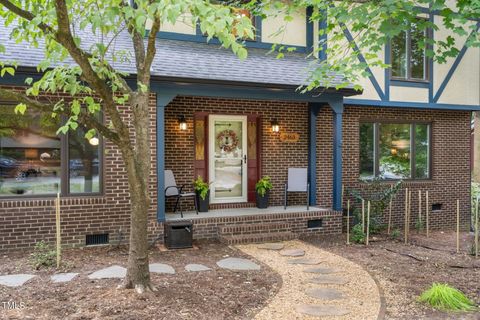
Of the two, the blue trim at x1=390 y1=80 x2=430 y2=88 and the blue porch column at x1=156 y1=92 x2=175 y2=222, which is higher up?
the blue trim at x1=390 y1=80 x2=430 y2=88

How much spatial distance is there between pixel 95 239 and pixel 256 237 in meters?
2.84

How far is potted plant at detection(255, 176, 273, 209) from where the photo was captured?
365 inches

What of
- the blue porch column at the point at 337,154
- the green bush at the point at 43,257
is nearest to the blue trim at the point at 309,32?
the blue porch column at the point at 337,154

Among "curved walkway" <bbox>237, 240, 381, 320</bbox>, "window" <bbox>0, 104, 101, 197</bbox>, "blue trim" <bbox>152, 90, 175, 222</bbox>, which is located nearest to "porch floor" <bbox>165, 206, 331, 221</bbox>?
"blue trim" <bbox>152, 90, 175, 222</bbox>

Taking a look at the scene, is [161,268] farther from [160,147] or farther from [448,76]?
[448,76]

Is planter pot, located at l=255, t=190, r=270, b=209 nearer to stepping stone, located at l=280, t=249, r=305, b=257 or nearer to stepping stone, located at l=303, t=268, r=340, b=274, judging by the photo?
stepping stone, located at l=280, t=249, r=305, b=257

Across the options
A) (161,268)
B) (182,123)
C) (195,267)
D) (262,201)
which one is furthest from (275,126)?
(161,268)

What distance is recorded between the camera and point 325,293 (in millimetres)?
5125

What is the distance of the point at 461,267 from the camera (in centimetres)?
668

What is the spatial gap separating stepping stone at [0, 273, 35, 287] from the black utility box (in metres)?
2.34

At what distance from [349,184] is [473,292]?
15.9ft

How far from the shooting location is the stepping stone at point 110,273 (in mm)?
5270

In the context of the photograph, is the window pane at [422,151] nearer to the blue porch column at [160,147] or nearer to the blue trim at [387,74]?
the blue trim at [387,74]

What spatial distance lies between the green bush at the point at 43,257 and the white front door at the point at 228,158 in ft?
12.5
